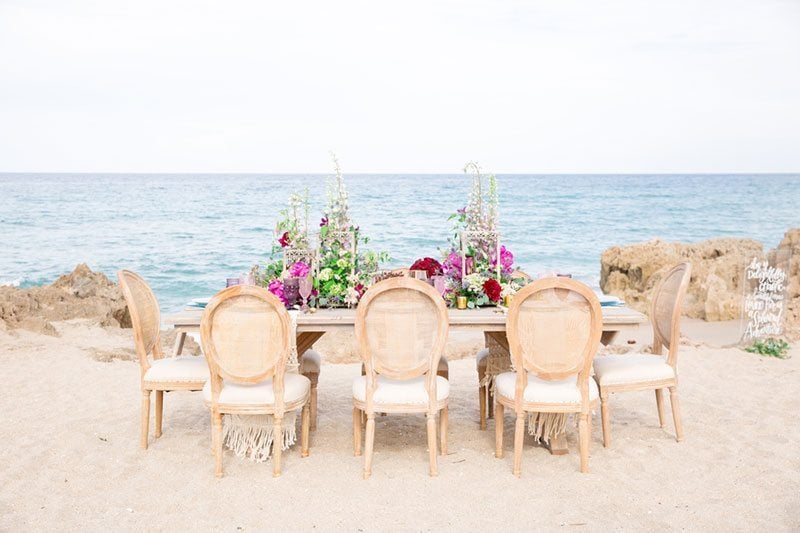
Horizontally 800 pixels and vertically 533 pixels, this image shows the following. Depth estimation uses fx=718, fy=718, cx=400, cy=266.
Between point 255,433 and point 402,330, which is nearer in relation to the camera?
point 402,330

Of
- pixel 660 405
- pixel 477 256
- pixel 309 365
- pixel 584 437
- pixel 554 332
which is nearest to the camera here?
pixel 554 332

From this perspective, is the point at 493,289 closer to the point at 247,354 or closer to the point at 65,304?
the point at 247,354

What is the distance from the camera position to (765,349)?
7.44 m

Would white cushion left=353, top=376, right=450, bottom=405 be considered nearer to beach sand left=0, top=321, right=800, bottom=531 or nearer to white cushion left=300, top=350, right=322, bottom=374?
beach sand left=0, top=321, right=800, bottom=531

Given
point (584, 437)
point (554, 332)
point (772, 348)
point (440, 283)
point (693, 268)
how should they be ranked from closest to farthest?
1. point (554, 332)
2. point (584, 437)
3. point (440, 283)
4. point (772, 348)
5. point (693, 268)

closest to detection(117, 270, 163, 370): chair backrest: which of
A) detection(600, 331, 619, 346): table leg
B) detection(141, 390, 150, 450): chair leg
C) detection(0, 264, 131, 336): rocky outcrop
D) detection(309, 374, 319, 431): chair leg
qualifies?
detection(141, 390, 150, 450): chair leg

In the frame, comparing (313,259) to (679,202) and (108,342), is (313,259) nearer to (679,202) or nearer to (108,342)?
(108,342)

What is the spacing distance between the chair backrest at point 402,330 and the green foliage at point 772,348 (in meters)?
4.82

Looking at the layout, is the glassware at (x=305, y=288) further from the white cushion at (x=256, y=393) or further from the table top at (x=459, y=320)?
the white cushion at (x=256, y=393)

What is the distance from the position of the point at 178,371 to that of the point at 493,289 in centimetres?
212

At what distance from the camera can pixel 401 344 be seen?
4156 mm

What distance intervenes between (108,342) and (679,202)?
33266 mm

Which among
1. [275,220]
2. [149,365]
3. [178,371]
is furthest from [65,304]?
[275,220]
